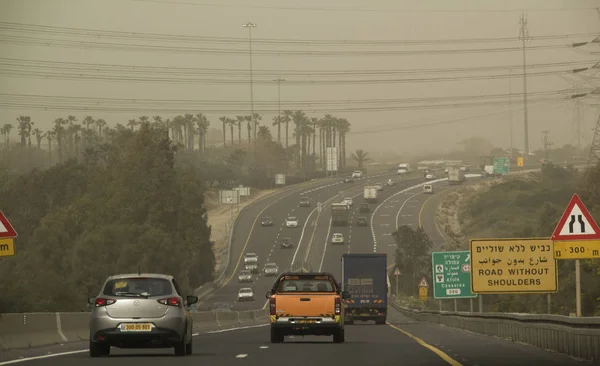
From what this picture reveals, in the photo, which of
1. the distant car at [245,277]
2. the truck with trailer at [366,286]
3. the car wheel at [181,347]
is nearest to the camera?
the car wheel at [181,347]

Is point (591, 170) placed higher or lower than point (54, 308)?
higher

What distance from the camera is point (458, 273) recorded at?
3066 inches

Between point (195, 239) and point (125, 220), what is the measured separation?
10219 mm

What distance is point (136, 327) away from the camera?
987 inches

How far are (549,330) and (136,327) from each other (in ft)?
31.1

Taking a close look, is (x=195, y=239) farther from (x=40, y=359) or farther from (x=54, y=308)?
(x=40, y=359)

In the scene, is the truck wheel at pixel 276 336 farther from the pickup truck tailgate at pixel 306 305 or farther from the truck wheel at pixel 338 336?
the truck wheel at pixel 338 336

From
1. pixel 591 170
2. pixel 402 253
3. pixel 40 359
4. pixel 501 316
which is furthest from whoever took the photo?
pixel 402 253

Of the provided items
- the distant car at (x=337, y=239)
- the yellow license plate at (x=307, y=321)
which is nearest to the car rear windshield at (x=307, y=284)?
the yellow license plate at (x=307, y=321)

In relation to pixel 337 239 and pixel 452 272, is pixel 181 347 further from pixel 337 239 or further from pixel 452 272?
pixel 337 239

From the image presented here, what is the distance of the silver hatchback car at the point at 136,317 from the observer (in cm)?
2502

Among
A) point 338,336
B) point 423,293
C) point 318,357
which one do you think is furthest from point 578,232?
point 423,293

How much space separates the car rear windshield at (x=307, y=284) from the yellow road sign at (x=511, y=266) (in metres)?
22.3

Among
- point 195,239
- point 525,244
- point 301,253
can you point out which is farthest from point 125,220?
point 525,244
